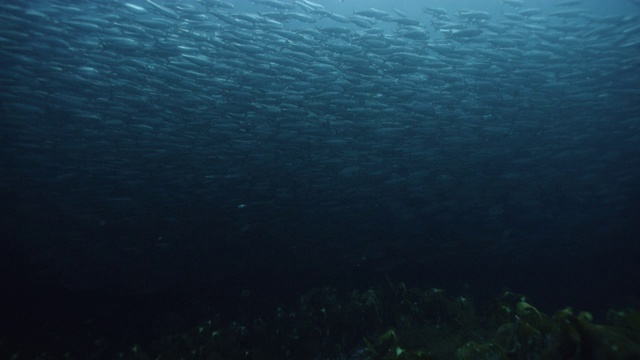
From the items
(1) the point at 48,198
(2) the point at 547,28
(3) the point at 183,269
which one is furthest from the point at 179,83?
(3) the point at 183,269

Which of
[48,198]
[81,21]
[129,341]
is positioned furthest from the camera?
[48,198]

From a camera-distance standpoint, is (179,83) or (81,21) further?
(179,83)

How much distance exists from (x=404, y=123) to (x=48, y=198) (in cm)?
1100

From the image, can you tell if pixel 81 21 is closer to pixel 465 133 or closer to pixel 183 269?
pixel 465 133

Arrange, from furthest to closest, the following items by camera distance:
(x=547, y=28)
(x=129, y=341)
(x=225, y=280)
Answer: (x=225, y=280) → (x=129, y=341) → (x=547, y=28)

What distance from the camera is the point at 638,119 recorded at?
37.5 ft

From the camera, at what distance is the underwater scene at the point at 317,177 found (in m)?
→ 7.51

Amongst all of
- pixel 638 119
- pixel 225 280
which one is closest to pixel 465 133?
pixel 638 119

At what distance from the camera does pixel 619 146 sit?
1214cm

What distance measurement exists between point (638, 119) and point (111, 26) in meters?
12.9

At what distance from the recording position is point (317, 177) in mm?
13148

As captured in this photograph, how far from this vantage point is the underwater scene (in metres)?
7.51

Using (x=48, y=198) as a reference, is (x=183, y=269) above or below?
below

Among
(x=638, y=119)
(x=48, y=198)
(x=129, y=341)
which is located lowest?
(x=129, y=341)
